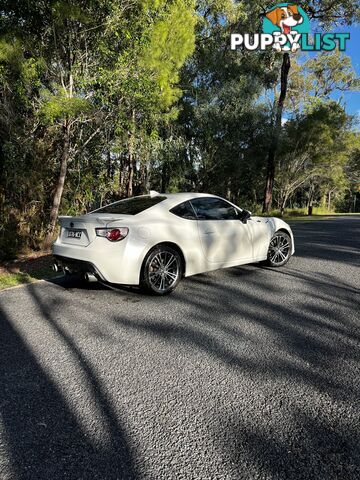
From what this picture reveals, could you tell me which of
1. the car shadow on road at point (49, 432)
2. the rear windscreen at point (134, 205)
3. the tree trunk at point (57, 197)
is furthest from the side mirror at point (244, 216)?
the tree trunk at point (57, 197)

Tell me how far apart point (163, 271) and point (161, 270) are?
0.04 m

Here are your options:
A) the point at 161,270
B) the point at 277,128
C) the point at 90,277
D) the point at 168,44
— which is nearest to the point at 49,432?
the point at 90,277

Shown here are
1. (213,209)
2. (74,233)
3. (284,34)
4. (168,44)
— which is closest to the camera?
(74,233)

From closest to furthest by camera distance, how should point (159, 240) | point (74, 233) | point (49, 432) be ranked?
1. point (49, 432)
2. point (159, 240)
3. point (74, 233)

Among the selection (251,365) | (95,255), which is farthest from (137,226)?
(251,365)

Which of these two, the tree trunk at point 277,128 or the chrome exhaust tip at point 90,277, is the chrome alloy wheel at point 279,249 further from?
the tree trunk at point 277,128

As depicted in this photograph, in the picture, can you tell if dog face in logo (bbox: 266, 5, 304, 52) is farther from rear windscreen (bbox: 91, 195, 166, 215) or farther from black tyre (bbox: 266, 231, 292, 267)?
rear windscreen (bbox: 91, 195, 166, 215)

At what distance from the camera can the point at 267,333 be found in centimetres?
345

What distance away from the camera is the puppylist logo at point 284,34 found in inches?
753

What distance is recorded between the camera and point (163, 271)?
4766mm

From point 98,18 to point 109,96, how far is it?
1563 mm

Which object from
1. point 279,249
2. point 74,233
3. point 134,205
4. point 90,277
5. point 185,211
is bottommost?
point 90,277

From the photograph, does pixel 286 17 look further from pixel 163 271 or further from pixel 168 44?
pixel 163 271

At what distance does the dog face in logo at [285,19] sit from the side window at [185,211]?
18.7 meters
